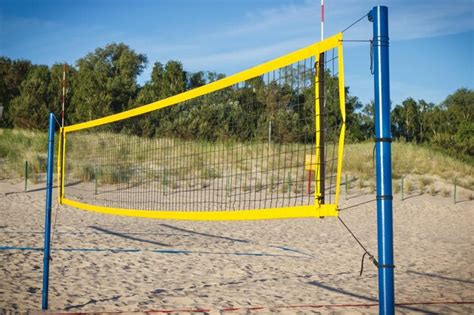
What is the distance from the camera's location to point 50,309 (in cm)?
342

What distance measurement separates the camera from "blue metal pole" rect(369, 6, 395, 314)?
2.23m

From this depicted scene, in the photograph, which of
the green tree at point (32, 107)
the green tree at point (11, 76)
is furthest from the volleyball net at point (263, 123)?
the green tree at point (11, 76)

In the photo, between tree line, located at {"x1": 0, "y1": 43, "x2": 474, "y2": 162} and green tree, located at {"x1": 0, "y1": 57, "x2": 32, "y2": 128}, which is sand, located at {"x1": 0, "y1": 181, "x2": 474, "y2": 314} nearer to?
tree line, located at {"x1": 0, "y1": 43, "x2": 474, "y2": 162}

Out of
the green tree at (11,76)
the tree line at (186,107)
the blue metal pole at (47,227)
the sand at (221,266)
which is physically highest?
the green tree at (11,76)

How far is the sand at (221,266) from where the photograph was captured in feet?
12.3

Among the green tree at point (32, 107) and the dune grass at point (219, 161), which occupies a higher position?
the green tree at point (32, 107)

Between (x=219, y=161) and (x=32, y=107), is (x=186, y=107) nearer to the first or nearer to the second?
(x=219, y=161)

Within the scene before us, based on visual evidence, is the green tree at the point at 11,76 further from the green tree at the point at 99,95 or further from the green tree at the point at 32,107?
the green tree at the point at 99,95

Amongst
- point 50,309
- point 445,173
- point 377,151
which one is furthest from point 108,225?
point 445,173

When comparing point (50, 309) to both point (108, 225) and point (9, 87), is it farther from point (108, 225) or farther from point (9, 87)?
point (9, 87)

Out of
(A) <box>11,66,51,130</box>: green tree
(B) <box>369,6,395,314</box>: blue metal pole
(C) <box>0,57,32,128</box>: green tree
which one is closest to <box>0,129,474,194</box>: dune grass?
(A) <box>11,66,51,130</box>: green tree

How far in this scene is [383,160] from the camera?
89.1 inches

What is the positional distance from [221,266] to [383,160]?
3401 millimetres

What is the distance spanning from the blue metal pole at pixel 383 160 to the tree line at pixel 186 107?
53.9 inches
